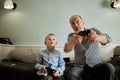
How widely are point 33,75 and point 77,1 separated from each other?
1.38 m

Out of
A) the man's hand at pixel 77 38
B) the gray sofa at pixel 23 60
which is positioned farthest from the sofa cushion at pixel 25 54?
the man's hand at pixel 77 38

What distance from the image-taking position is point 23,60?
9.90 feet

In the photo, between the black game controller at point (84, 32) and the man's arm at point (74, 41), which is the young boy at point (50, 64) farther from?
the black game controller at point (84, 32)

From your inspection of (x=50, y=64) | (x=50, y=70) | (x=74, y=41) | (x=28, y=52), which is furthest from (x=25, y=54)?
(x=74, y=41)

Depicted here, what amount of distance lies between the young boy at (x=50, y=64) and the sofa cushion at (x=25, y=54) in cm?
82

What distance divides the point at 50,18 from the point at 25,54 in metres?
0.68

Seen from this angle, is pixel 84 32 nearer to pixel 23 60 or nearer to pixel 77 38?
pixel 77 38

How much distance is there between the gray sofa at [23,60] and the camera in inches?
95.6

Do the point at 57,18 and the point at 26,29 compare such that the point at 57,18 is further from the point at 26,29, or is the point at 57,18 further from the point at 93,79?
the point at 93,79

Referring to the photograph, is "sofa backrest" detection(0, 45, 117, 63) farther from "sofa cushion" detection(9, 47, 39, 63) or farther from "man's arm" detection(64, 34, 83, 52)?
"man's arm" detection(64, 34, 83, 52)

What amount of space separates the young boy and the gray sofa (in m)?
0.17

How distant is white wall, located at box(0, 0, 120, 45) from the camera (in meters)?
3.06

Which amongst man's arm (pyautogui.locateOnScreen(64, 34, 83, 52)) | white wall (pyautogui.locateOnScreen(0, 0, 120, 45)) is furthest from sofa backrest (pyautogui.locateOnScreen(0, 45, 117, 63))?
man's arm (pyautogui.locateOnScreen(64, 34, 83, 52))

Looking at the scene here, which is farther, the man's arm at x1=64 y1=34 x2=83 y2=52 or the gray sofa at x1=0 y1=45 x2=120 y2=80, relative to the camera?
Result: the gray sofa at x1=0 y1=45 x2=120 y2=80
